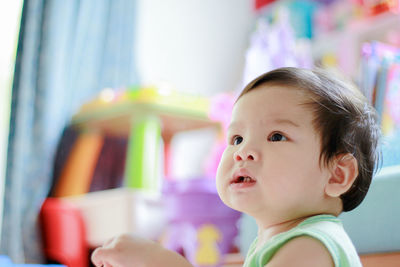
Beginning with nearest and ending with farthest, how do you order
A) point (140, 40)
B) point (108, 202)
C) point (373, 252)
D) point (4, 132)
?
1. point (373, 252)
2. point (108, 202)
3. point (4, 132)
4. point (140, 40)

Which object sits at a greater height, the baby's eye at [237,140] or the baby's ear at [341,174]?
the baby's eye at [237,140]

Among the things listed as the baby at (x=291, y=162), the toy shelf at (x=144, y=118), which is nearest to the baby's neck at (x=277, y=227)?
the baby at (x=291, y=162)

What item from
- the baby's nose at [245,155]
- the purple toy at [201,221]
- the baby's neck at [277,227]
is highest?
the baby's nose at [245,155]

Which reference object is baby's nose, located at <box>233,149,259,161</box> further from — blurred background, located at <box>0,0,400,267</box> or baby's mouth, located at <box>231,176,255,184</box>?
blurred background, located at <box>0,0,400,267</box>

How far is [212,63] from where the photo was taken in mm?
2729

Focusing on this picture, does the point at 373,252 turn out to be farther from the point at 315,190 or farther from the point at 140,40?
the point at 140,40

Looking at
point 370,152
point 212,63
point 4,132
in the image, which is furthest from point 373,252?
point 212,63

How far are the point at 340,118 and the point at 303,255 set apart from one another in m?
0.18

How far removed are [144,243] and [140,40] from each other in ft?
6.38

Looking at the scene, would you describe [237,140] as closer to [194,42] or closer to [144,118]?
[144,118]

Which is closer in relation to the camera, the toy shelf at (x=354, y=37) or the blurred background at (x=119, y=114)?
the blurred background at (x=119, y=114)

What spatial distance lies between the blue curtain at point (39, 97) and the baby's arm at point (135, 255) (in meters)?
1.18

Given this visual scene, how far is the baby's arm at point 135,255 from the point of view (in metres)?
0.58

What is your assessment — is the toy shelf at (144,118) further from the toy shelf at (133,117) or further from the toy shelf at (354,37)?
the toy shelf at (354,37)
